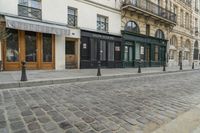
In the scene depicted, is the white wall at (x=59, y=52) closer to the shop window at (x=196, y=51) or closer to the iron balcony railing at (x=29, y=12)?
the iron balcony railing at (x=29, y=12)

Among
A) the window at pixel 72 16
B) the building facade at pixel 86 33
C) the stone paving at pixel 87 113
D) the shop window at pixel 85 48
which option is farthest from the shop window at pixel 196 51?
the stone paving at pixel 87 113

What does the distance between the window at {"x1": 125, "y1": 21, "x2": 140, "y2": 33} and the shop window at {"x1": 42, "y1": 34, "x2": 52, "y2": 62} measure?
8.16 metres

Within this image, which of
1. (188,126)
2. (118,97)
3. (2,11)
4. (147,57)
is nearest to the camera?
(188,126)

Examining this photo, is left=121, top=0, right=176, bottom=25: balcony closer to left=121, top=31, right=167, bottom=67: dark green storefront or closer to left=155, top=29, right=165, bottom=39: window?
left=155, top=29, right=165, bottom=39: window

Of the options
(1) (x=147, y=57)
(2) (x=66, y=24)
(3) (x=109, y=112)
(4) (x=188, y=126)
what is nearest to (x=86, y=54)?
(2) (x=66, y=24)

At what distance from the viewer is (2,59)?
35.2 ft

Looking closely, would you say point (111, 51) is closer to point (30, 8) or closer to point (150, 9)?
point (150, 9)

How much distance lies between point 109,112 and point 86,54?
10.7 metres

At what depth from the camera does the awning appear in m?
10.3

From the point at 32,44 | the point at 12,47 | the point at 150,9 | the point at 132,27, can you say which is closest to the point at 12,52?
the point at 12,47

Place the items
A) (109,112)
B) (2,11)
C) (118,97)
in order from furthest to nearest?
(2,11) < (118,97) < (109,112)

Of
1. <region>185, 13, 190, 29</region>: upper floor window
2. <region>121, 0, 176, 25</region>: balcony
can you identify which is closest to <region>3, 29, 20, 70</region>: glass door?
<region>121, 0, 176, 25</region>: balcony

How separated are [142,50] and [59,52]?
33.0 ft

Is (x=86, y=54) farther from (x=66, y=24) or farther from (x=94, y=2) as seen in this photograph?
(x=94, y=2)
